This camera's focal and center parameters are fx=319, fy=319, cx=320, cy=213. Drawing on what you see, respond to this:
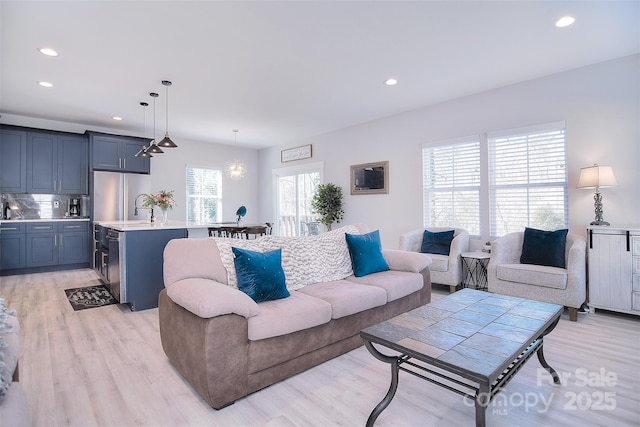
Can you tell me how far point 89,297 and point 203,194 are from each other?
12.4 feet

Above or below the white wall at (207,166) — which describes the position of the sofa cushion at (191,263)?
below

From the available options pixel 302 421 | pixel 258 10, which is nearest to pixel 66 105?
pixel 258 10

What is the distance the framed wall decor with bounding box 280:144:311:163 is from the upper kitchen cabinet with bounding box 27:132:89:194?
12.7 feet

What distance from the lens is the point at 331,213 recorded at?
20.5 feet

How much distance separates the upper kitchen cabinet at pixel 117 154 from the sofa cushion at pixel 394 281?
5125mm

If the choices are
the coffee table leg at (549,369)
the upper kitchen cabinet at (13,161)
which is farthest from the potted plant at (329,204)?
the upper kitchen cabinet at (13,161)

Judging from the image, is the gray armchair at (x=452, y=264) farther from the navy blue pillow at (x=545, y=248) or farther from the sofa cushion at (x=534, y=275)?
the navy blue pillow at (x=545, y=248)

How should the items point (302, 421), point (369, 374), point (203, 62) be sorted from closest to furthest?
point (302, 421)
point (369, 374)
point (203, 62)

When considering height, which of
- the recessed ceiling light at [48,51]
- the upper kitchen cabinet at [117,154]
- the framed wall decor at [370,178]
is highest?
the recessed ceiling light at [48,51]

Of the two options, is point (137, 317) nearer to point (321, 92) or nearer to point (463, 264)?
point (321, 92)

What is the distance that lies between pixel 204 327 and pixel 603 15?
3.91 meters

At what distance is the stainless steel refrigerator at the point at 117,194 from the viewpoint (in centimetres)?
579

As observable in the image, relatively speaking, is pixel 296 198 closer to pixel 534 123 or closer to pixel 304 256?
pixel 304 256

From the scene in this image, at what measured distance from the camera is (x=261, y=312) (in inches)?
80.0
